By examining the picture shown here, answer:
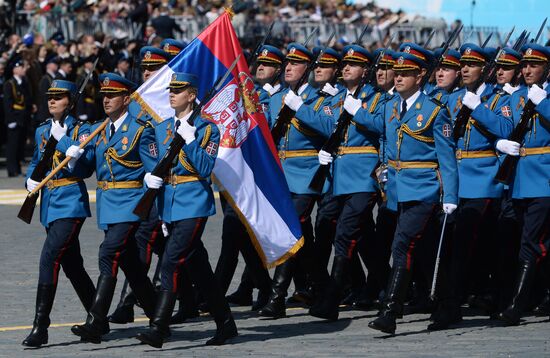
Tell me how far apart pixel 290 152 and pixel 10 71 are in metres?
12.7

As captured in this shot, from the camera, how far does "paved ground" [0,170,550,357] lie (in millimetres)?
9344

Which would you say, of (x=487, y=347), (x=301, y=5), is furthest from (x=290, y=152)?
(x=301, y=5)

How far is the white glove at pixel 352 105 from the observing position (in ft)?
35.1

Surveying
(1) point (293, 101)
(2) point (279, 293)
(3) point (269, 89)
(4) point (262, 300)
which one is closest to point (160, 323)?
(2) point (279, 293)

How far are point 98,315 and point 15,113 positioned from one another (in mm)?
13629

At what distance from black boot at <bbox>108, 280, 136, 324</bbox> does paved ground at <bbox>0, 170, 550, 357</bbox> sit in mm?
109

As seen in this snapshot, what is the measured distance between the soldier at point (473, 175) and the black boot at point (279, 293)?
1165mm

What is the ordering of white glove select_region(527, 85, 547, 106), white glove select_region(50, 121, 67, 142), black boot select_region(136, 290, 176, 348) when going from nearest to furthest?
black boot select_region(136, 290, 176, 348), white glove select_region(50, 121, 67, 142), white glove select_region(527, 85, 547, 106)

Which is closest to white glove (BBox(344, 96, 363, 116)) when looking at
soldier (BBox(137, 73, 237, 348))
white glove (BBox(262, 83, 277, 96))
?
white glove (BBox(262, 83, 277, 96))

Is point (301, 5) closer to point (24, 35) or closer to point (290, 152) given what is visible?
point (24, 35)

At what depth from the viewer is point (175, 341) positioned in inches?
388

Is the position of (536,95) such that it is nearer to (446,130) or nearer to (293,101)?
(446,130)

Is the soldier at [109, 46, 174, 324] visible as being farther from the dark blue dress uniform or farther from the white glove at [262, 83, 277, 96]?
the dark blue dress uniform

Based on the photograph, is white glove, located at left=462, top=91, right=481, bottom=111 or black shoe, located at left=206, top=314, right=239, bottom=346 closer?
black shoe, located at left=206, top=314, right=239, bottom=346
